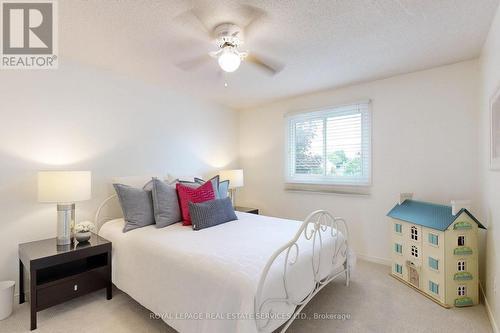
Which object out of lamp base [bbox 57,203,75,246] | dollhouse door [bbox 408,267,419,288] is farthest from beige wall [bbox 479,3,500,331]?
lamp base [bbox 57,203,75,246]

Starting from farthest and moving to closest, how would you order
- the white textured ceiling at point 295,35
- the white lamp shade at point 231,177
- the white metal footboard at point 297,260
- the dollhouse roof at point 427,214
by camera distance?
the white lamp shade at point 231,177 < the dollhouse roof at point 427,214 < the white textured ceiling at point 295,35 < the white metal footboard at point 297,260

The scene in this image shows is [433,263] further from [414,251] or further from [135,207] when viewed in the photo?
[135,207]

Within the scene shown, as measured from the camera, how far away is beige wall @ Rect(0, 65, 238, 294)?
7.53 ft

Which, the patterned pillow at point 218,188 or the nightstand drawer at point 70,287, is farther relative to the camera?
the patterned pillow at point 218,188

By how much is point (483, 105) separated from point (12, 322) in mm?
4616

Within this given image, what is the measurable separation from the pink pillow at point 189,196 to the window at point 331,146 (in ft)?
5.70

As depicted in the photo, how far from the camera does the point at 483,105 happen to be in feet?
7.76

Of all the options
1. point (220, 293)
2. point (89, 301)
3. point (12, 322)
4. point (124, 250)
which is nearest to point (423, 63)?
point (220, 293)

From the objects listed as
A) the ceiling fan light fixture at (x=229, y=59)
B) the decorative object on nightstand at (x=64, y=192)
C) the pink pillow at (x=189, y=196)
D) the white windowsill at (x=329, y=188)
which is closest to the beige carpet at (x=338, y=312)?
the decorative object on nightstand at (x=64, y=192)

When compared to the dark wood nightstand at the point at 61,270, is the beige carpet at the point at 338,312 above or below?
below

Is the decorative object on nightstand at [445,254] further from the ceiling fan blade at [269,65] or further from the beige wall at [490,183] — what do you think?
the ceiling fan blade at [269,65]

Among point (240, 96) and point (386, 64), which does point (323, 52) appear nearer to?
point (386, 64)

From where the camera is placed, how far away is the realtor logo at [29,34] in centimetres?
178

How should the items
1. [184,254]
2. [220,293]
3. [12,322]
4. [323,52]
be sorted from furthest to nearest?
[323,52] < [12,322] < [184,254] < [220,293]
